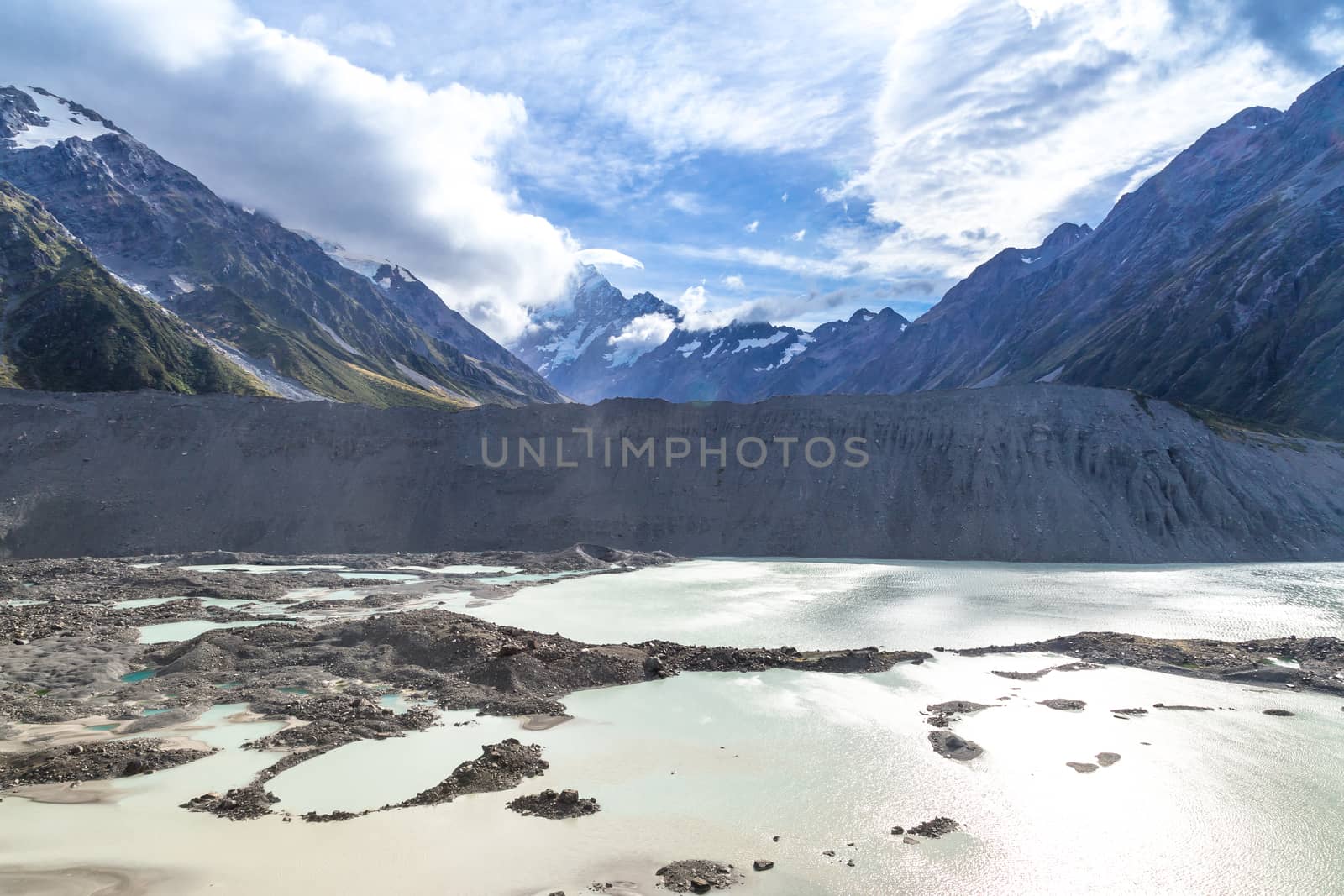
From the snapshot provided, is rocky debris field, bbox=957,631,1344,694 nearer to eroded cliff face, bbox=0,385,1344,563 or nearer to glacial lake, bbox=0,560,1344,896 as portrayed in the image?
glacial lake, bbox=0,560,1344,896

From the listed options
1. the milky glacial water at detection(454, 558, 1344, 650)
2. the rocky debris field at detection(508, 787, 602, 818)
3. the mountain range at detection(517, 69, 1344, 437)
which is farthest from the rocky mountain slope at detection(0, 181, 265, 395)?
the mountain range at detection(517, 69, 1344, 437)

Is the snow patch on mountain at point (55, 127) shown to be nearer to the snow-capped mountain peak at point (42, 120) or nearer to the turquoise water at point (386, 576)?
the snow-capped mountain peak at point (42, 120)

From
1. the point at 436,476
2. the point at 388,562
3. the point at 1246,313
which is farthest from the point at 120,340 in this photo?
the point at 1246,313

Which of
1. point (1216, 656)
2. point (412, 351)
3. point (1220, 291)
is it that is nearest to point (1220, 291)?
point (1220, 291)

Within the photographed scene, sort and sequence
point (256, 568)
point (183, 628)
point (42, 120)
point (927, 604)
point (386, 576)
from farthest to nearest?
point (42, 120), point (256, 568), point (386, 576), point (927, 604), point (183, 628)

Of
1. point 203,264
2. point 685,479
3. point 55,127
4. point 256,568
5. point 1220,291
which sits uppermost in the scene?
point 55,127

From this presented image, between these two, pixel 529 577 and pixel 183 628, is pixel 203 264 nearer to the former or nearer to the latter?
pixel 529 577
